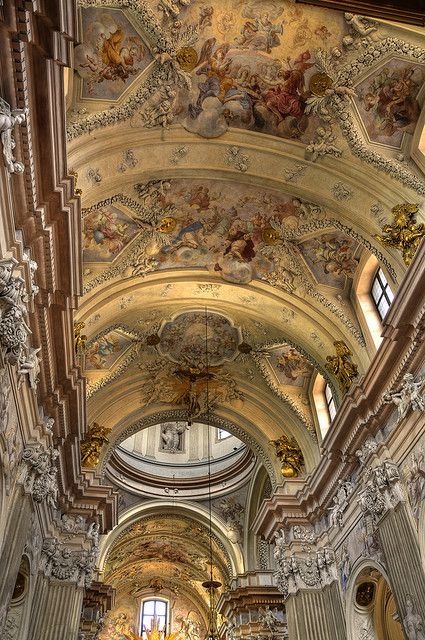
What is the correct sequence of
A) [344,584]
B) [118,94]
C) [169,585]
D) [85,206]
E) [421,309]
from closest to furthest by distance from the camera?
[421,309] → [118,94] → [85,206] → [344,584] → [169,585]

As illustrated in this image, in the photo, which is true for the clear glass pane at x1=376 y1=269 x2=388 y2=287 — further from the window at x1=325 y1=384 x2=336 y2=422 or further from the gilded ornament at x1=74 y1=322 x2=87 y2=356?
the gilded ornament at x1=74 y1=322 x2=87 y2=356

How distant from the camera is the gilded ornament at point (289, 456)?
1547 cm

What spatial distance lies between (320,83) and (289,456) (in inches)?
392

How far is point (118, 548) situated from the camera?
26797mm

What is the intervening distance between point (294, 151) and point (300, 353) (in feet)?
18.4

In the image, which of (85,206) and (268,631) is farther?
(268,631)

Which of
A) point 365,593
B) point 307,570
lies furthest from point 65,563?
point 365,593

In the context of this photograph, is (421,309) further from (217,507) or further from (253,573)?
(217,507)

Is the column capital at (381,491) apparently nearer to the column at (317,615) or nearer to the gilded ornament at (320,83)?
the column at (317,615)

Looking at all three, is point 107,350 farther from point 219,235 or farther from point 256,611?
point 256,611

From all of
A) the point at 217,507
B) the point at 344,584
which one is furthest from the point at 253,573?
the point at 344,584

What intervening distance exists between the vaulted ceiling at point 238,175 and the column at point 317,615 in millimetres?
3390

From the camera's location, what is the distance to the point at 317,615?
12477 millimetres

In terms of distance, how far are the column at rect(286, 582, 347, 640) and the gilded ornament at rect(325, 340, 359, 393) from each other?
15.0ft
